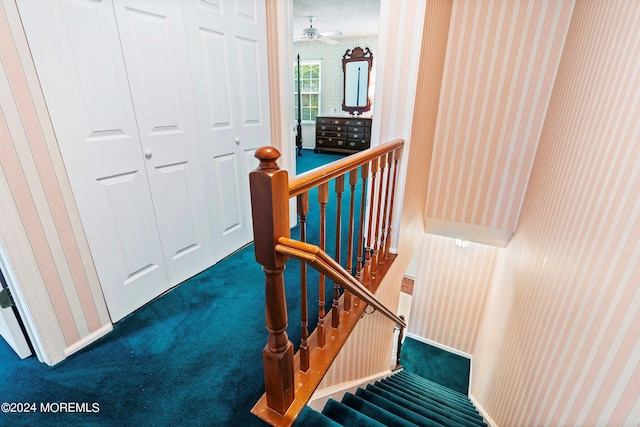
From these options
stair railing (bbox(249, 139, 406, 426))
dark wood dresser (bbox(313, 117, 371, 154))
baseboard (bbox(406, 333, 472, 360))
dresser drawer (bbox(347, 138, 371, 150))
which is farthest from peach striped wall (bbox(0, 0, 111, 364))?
dresser drawer (bbox(347, 138, 371, 150))

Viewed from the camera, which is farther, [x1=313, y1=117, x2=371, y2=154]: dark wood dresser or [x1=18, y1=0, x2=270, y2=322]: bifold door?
[x1=313, y1=117, x2=371, y2=154]: dark wood dresser

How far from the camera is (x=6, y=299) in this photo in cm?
132

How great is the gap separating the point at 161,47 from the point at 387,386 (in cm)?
286

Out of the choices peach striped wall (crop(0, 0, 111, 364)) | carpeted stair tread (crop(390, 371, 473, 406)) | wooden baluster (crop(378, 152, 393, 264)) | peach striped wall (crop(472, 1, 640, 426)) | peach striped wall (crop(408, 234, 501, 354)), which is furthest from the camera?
peach striped wall (crop(408, 234, 501, 354))

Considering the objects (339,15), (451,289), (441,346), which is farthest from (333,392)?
(339,15)

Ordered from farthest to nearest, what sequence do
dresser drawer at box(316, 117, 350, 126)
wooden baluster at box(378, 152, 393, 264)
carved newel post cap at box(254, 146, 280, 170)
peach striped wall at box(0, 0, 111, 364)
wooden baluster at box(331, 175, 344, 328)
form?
dresser drawer at box(316, 117, 350, 126)
wooden baluster at box(378, 152, 393, 264)
wooden baluster at box(331, 175, 344, 328)
peach striped wall at box(0, 0, 111, 364)
carved newel post cap at box(254, 146, 280, 170)

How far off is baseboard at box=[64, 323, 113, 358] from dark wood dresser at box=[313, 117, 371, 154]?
5327mm

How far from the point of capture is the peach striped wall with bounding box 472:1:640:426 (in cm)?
93

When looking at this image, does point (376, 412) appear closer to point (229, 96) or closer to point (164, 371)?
point (164, 371)

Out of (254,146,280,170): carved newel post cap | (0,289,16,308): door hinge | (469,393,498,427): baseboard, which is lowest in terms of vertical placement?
(469,393,498,427): baseboard

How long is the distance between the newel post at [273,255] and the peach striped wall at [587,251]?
1007mm

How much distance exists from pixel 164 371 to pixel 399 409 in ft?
4.53

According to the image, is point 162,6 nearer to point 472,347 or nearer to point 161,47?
point 161,47

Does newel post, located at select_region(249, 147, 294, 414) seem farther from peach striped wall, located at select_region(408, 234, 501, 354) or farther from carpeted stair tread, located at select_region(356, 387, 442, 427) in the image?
peach striped wall, located at select_region(408, 234, 501, 354)
